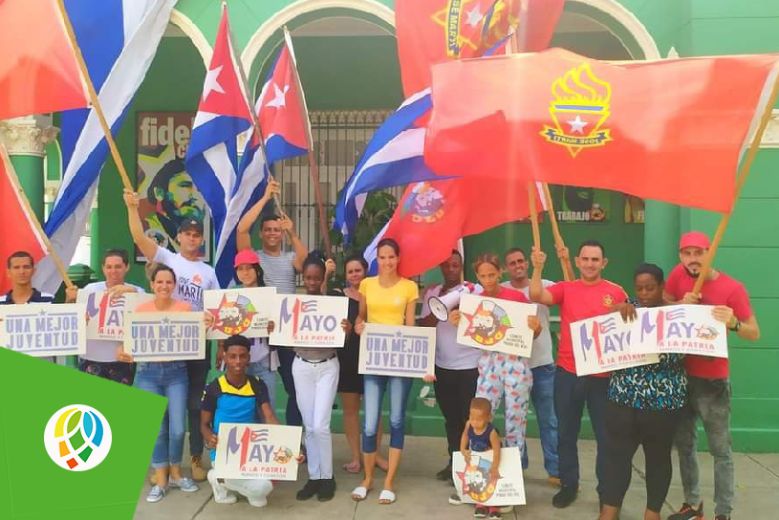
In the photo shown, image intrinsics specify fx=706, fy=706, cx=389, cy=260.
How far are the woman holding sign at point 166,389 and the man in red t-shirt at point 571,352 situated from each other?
257cm

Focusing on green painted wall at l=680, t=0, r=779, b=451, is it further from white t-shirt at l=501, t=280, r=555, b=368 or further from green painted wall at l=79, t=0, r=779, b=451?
white t-shirt at l=501, t=280, r=555, b=368

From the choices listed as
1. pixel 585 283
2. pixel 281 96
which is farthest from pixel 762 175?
pixel 281 96

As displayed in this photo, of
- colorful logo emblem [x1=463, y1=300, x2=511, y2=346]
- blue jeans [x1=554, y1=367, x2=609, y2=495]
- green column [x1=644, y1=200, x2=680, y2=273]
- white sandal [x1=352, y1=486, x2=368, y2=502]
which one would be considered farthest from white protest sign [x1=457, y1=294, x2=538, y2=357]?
green column [x1=644, y1=200, x2=680, y2=273]

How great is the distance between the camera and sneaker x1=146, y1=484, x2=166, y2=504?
504 cm

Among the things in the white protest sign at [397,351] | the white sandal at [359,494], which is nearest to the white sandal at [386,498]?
the white sandal at [359,494]

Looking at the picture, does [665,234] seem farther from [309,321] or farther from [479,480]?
[309,321]

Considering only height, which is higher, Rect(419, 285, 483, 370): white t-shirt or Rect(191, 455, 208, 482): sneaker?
Rect(419, 285, 483, 370): white t-shirt

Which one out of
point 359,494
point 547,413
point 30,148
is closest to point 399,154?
point 547,413

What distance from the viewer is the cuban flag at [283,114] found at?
19.3 feet

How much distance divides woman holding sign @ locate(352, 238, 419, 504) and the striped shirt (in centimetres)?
74

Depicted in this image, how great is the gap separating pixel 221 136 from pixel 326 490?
297 centimetres

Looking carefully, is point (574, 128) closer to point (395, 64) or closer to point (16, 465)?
point (16, 465)

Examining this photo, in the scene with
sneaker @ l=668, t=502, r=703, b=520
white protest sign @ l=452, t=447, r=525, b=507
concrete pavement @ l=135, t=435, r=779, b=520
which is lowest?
concrete pavement @ l=135, t=435, r=779, b=520

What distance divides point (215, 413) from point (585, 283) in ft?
8.90
